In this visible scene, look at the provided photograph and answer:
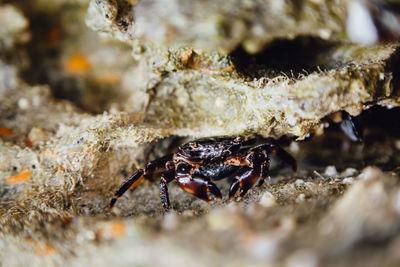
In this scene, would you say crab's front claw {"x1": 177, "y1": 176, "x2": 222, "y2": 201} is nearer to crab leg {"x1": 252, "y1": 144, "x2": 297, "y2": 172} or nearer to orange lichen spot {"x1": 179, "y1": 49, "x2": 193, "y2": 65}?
crab leg {"x1": 252, "y1": 144, "x2": 297, "y2": 172}

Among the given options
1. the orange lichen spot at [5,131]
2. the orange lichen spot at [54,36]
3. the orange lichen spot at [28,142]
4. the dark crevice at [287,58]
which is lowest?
the orange lichen spot at [28,142]

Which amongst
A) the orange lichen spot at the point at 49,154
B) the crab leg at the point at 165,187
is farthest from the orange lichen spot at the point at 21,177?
the crab leg at the point at 165,187

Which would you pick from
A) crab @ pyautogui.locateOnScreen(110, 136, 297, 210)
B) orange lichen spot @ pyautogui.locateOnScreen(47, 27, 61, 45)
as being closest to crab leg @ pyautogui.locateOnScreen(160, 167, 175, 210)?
crab @ pyautogui.locateOnScreen(110, 136, 297, 210)

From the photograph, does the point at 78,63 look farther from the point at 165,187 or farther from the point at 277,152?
the point at 277,152

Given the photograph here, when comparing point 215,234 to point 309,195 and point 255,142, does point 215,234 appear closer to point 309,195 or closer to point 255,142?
point 309,195

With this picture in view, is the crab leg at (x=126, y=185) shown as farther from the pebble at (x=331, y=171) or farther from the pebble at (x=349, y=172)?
the pebble at (x=349, y=172)
